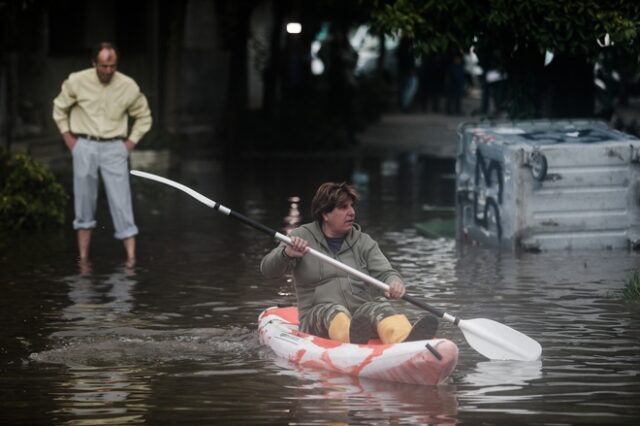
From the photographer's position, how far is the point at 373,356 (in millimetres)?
8906

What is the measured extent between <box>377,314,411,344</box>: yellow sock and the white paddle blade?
1.59ft

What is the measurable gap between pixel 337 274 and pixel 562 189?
4965 mm

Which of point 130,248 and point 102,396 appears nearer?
point 102,396

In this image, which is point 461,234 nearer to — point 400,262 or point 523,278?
point 400,262

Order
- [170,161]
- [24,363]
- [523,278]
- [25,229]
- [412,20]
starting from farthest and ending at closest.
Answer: [170,161] < [25,229] < [412,20] < [523,278] < [24,363]

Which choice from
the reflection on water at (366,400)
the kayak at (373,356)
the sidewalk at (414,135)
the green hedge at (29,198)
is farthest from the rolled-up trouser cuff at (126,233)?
the sidewalk at (414,135)

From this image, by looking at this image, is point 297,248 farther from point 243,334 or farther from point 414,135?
point 414,135

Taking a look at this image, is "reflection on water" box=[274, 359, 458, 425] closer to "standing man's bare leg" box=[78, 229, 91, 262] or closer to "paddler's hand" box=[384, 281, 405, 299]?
"paddler's hand" box=[384, 281, 405, 299]

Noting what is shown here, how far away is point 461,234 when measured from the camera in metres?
15.5

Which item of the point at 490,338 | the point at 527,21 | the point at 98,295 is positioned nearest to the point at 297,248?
the point at 490,338

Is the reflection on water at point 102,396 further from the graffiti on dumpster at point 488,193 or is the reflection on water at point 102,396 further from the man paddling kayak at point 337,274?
the graffiti on dumpster at point 488,193

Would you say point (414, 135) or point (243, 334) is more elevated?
point (414, 135)

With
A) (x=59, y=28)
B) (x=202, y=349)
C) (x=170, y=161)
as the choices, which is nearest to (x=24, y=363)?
(x=202, y=349)

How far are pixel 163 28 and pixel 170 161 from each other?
5236mm
